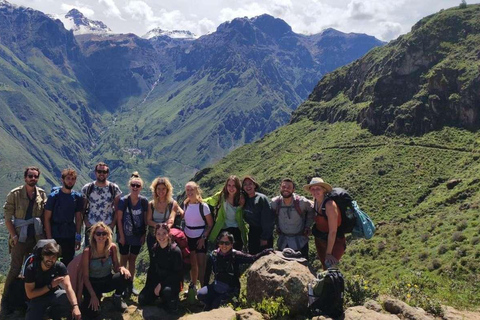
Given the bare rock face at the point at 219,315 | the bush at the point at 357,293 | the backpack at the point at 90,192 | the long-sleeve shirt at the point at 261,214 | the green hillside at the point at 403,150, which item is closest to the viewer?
the bare rock face at the point at 219,315

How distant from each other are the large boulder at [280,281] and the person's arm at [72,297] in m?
4.36

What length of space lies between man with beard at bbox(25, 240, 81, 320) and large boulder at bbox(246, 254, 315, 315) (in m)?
4.49

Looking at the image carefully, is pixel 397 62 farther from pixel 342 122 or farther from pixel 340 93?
pixel 340 93

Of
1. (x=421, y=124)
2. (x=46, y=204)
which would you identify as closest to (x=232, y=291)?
(x=46, y=204)

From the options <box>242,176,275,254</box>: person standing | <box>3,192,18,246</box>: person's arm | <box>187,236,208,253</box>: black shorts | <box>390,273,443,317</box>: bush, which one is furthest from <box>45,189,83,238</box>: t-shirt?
<box>390,273,443,317</box>: bush

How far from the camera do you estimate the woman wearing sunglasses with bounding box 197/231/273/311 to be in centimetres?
1091

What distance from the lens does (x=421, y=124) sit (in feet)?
373

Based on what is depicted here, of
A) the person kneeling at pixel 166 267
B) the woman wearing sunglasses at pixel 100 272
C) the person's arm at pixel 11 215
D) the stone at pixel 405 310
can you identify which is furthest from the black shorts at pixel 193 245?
the stone at pixel 405 310

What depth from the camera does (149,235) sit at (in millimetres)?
12008

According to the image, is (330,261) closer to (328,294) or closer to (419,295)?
(328,294)

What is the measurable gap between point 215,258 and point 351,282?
3.87m

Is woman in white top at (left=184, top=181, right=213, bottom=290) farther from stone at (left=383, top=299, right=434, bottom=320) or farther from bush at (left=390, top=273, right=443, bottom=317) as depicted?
bush at (left=390, top=273, right=443, bottom=317)

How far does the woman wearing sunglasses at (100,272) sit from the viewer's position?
1041 cm

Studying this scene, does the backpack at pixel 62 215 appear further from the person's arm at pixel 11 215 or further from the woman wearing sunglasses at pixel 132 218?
the woman wearing sunglasses at pixel 132 218
